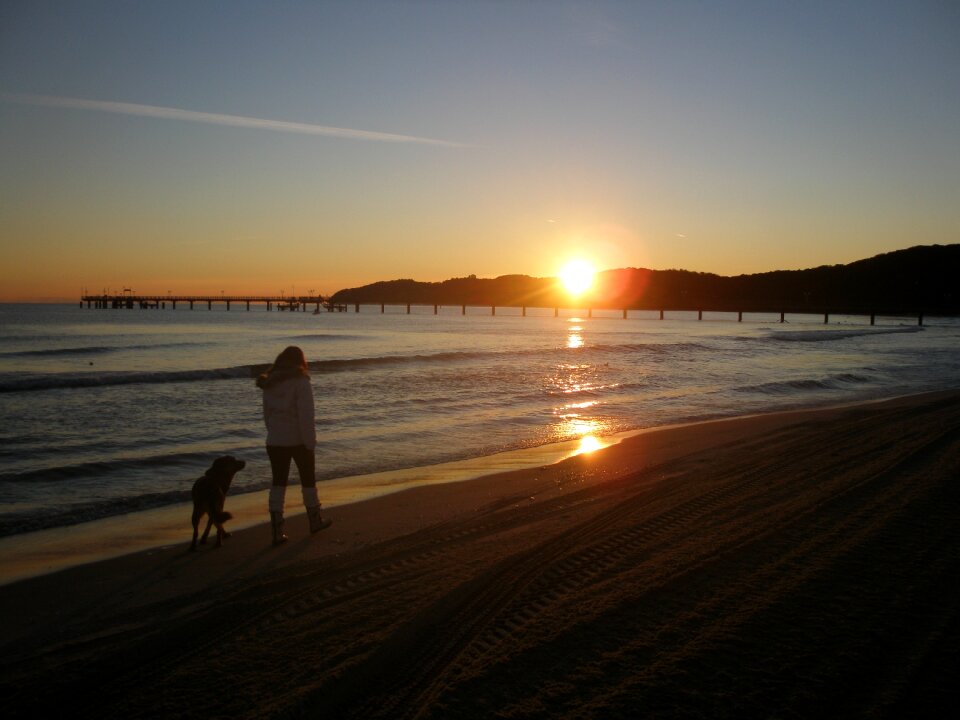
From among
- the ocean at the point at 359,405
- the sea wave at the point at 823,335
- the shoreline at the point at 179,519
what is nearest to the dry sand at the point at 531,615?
the shoreline at the point at 179,519

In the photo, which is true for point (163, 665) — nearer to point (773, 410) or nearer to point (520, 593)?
point (520, 593)

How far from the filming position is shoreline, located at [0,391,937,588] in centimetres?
630

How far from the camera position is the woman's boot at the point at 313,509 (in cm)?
676

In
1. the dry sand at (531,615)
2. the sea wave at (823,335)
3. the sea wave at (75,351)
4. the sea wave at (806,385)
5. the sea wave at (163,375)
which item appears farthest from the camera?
the sea wave at (823,335)

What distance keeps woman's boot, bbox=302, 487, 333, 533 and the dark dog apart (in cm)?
69

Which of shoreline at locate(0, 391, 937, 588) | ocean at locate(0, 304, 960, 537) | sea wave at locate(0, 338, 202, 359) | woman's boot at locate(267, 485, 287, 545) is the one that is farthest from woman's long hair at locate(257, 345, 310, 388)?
sea wave at locate(0, 338, 202, 359)

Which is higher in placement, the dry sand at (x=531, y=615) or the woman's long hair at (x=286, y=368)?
the woman's long hair at (x=286, y=368)

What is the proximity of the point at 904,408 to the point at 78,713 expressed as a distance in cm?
1568

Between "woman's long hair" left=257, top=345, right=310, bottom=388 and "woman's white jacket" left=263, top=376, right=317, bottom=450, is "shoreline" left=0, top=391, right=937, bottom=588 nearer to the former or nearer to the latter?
"woman's white jacket" left=263, top=376, right=317, bottom=450

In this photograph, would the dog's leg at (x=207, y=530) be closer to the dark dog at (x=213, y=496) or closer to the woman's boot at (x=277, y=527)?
the dark dog at (x=213, y=496)

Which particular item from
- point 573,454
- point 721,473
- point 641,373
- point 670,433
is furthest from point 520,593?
point 641,373

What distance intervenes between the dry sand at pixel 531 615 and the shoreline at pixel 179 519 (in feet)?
1.10

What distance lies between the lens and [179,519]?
304 inches

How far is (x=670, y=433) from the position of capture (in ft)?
43.9
